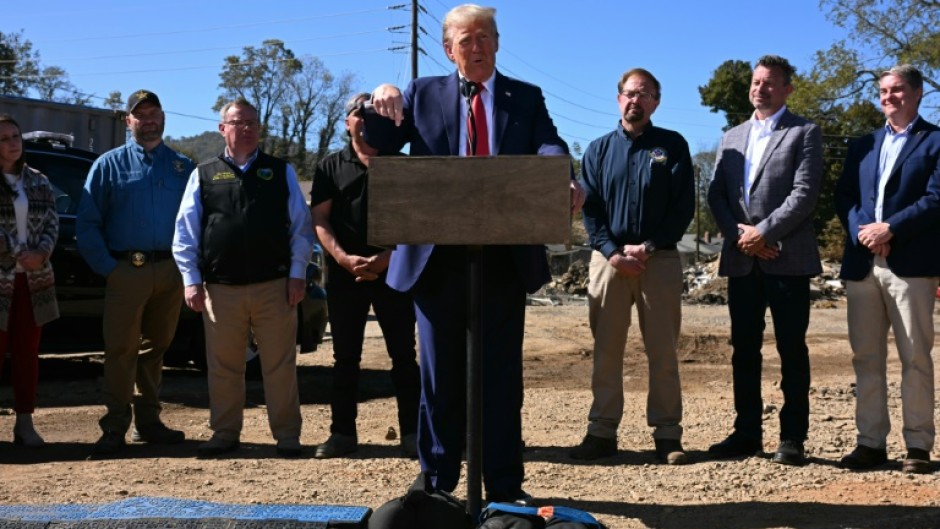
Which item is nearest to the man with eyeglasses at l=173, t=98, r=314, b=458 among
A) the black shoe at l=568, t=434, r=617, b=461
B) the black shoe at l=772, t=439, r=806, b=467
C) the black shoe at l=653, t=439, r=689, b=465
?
the black shoe at l=568, t=434, r=617, b=461

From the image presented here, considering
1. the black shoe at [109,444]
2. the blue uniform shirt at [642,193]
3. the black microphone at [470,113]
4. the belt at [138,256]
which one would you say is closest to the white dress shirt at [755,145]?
the blue uniform shirt at [642,193]

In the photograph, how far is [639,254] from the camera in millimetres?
6742

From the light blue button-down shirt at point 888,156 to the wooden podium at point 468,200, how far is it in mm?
3126

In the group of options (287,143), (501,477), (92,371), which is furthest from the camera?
(287,143)

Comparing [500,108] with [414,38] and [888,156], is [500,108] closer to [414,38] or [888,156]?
[888,156]

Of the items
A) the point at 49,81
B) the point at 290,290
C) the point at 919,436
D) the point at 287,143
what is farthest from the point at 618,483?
the point at 49,81

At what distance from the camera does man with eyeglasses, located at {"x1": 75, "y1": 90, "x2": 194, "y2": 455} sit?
24.0 feet

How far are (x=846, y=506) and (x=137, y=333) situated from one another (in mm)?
4532

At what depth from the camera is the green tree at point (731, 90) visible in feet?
235

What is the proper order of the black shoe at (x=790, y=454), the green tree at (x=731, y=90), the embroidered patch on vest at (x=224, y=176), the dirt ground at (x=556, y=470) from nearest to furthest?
the dirt ground at (x=556, y=470), the black shoe at (x=790, y=454), the embroidered patch on vest at (x=224, y=176), the green tree at (x=731, y=90)

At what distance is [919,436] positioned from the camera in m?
6.45

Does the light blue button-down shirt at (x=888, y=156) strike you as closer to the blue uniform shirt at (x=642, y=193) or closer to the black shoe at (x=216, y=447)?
the blue uniform shirt at (x=642, y=193)

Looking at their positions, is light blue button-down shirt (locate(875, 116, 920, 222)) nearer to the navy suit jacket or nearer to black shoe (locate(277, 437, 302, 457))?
the navy suit jacket

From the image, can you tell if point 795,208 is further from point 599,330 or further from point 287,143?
point 287,143
